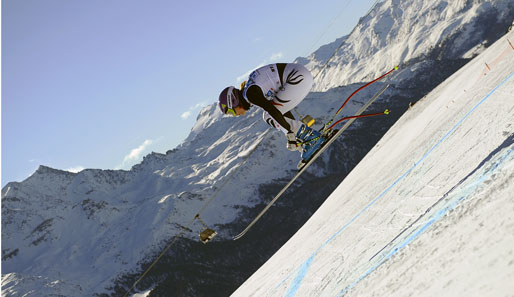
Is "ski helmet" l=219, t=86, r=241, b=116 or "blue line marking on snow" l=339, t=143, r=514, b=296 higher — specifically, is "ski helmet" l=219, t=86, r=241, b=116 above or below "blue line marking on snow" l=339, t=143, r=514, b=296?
above

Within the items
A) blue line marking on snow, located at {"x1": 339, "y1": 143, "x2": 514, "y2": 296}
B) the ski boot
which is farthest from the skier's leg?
blue line marking on snow, located at {"x1": 339, "y1": 143, "x2": 514, "y2": 296}

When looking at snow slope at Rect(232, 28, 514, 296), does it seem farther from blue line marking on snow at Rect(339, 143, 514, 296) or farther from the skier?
the skier

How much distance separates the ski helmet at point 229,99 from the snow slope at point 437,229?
400 cm

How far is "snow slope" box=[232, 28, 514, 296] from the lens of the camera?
3390 millimetres

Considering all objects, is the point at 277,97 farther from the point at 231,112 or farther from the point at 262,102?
the point at 231,112

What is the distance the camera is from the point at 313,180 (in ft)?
624

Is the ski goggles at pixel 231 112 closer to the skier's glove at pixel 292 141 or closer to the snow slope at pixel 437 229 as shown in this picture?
the skier's glove at pixel 292 141

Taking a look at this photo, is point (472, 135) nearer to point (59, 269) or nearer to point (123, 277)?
point (123, 277)

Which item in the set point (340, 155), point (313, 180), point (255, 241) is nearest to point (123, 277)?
point (255, 241)

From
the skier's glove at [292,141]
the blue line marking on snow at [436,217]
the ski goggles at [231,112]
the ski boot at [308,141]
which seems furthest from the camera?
the ski boot at [308,141]

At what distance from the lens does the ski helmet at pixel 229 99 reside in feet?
36.8

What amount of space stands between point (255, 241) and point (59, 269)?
89.1 m

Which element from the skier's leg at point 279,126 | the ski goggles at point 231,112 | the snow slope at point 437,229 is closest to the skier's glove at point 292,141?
the skier's leg at point 279,126

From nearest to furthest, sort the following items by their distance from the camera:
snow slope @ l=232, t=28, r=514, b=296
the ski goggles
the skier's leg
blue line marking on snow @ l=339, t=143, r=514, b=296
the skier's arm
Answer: snow slope @ l=232, t=28, r=514, b=296
blue line marking on snow @ l=339, t=143, r=514, b=296
the skier's arm
the ski goggles
the skier's leg
